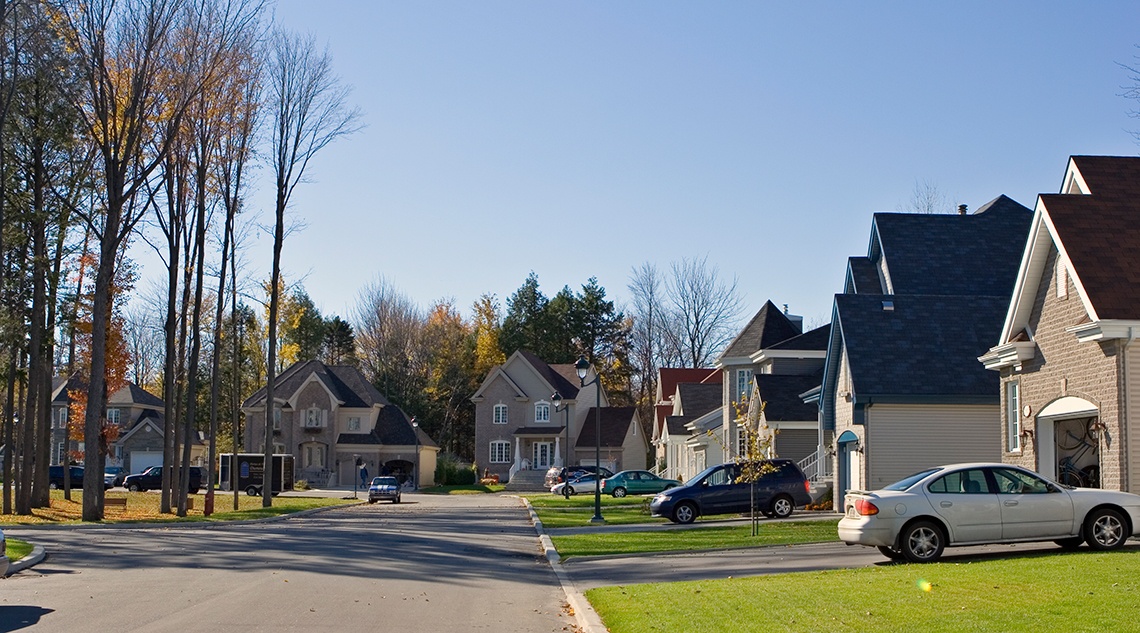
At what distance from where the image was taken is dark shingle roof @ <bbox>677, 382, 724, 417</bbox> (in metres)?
61.6

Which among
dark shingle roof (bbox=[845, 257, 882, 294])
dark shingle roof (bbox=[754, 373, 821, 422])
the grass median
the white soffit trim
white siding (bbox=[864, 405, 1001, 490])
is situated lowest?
the grass median

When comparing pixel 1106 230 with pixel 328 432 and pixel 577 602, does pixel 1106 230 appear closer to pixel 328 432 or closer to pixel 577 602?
pixel 577 602

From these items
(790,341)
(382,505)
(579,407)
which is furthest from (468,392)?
(790,341)

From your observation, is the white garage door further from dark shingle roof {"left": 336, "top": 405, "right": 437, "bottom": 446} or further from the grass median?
the grass median

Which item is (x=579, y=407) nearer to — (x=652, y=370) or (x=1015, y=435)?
(x=652, y=370)

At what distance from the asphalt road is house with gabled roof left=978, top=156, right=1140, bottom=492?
34.4 feet

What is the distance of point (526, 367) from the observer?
8231 centimetres

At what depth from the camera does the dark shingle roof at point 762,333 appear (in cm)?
5088

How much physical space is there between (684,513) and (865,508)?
14703 mm

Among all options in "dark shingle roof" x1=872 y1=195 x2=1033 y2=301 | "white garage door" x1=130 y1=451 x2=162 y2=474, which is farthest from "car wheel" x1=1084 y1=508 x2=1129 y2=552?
"white garage door" x1=130 y1=451 x2=162 y2=474

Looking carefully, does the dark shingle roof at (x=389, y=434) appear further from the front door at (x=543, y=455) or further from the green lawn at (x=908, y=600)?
the green lawn at (x=908, y=600)

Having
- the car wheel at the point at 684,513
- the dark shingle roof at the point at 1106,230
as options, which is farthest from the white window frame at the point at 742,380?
the dark shingle roof at the point at 1106,230

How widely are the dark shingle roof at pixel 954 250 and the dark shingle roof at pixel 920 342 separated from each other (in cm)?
430

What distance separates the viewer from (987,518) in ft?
54.4
